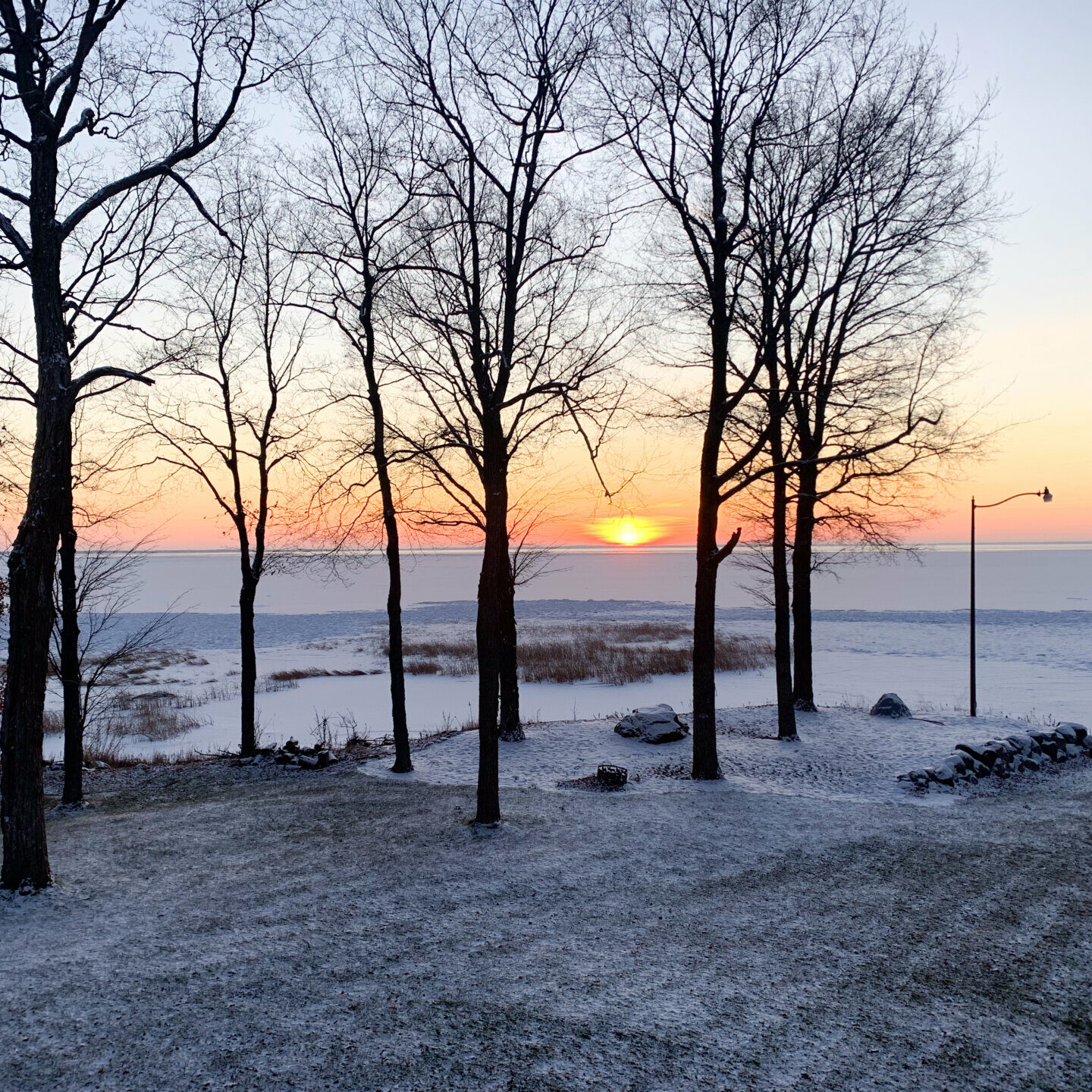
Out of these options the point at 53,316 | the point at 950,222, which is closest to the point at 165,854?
the point at 53,316

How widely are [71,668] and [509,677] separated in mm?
8689

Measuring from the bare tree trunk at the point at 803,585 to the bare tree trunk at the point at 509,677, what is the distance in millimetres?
6540

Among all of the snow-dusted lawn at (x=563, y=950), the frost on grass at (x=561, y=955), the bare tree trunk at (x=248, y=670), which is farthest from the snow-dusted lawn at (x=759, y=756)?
the bare tree trunk at (x=248, y=670)

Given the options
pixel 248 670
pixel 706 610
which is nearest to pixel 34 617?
pixel 706 610

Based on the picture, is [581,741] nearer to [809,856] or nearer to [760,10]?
[809,856]

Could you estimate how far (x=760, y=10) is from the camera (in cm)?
1173

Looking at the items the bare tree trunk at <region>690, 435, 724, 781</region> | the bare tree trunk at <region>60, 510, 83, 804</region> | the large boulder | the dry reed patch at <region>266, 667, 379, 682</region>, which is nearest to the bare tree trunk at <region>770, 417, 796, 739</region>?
the large boulder

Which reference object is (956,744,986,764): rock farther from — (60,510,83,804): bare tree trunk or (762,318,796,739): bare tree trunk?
(60,510,83,804): bare tree trunk

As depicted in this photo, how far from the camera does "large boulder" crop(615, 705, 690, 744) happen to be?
16.2 m

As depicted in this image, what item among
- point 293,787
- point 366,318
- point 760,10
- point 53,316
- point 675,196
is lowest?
point 293,787

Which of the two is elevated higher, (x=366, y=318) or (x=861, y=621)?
(x=366, y=318)

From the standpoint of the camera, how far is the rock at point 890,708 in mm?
18156

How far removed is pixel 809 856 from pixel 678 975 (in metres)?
3.60

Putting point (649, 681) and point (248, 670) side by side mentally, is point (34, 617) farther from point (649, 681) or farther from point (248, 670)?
point (649, 681)
